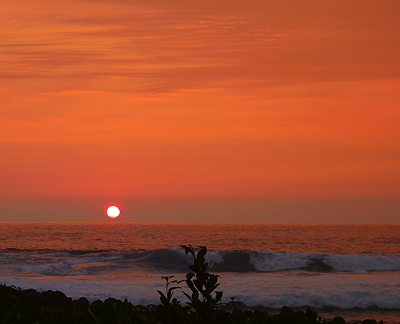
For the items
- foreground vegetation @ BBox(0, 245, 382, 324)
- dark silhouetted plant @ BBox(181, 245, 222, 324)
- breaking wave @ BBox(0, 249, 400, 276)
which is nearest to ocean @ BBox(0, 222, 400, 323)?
breaking wave @ BBox(0, 249, 400, 276)

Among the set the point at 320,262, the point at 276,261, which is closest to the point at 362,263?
the point at 320,262

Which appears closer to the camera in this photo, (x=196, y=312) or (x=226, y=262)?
(x=196, y=312)

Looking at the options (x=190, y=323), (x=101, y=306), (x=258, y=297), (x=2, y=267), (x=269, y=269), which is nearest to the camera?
(x=190, y=323)

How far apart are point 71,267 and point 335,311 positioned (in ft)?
72.3

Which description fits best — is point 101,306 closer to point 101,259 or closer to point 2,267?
point 2,267

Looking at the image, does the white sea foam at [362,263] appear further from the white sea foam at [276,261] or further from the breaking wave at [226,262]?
the white sea foam at [276,261]

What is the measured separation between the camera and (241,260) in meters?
40.3

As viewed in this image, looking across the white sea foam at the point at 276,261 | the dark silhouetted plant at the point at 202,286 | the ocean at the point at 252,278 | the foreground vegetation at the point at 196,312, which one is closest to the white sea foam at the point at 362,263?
the ocean at the point at 252,278

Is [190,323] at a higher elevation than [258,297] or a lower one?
higher

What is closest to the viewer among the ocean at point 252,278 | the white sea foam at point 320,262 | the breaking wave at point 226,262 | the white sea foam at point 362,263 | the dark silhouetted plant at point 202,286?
the dark silhouetted plant at point 202,286

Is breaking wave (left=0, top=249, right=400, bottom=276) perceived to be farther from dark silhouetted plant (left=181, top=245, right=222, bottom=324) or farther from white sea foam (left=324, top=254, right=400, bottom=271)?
dark silhouetted plant (left=181, top=245, right=222, bottom=324)

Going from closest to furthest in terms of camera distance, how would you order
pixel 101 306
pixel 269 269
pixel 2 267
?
1. pixel 101 306
2. pixel 2 267
3. pixel 269 269

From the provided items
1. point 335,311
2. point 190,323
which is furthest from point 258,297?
point 190,323

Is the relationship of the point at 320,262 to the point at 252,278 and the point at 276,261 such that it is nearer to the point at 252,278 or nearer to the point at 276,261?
the point at 276,261
